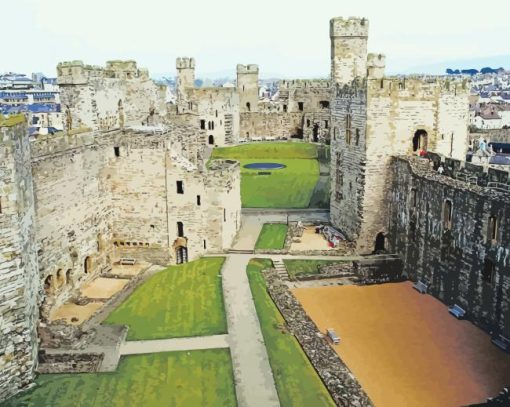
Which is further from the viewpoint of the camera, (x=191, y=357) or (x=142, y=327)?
(x=142, y=327)

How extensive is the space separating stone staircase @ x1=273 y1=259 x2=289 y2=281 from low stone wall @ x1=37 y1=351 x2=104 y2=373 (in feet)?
40.9

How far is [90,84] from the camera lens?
1341 inches

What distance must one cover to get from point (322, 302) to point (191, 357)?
29.7ft

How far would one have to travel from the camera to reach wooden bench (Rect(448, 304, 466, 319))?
91.5 ft

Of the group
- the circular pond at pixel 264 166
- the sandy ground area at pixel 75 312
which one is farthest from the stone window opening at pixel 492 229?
the circular pond at pixel 264 166

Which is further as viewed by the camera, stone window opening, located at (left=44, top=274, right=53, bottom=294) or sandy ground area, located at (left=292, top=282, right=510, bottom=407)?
stone window opening, located at (left=44, top=274, right=53, bottom=294)

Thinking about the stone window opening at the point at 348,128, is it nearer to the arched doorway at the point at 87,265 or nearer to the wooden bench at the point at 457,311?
the wooden bench at the point at 457,311

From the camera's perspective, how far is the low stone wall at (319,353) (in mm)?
20469

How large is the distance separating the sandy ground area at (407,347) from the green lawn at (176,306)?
474 cm

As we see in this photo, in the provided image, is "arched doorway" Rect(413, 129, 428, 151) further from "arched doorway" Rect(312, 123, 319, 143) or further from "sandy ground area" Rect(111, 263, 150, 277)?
"arched doorway" Rect(312, 123, 319, 143)

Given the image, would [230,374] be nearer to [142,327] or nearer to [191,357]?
[191,357]

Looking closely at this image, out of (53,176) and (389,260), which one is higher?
(53,176)

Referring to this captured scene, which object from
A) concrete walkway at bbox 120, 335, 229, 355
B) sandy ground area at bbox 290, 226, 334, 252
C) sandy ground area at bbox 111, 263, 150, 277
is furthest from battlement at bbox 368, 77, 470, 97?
concrete walkway at bbox 120, 335, 229, 355

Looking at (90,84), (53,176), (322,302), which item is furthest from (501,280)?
(90,84)
